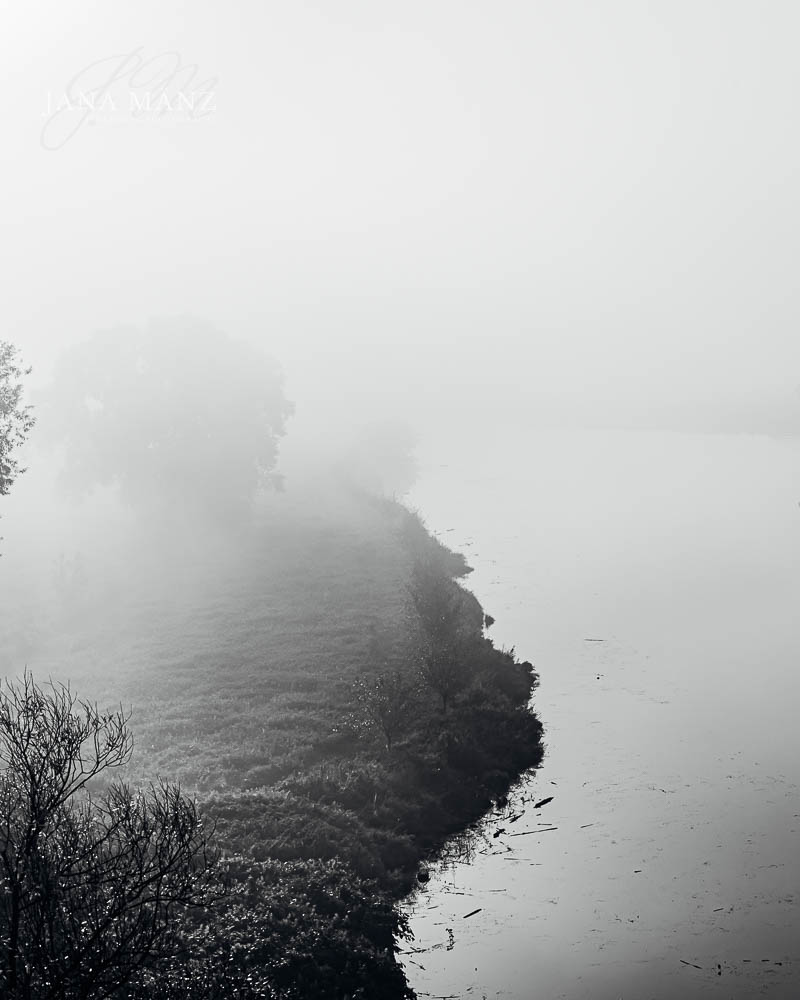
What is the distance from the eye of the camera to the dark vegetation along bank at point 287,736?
75.7 feet

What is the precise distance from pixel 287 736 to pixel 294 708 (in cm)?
383

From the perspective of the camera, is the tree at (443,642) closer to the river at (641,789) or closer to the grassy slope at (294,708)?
the grassy slope at (294,708)

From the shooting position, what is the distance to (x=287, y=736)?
123 ft

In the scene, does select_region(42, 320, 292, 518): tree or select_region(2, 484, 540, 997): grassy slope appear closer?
select_region(2, 484, 540, 997): grassy slope

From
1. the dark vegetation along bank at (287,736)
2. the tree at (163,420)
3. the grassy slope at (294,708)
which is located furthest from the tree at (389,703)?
the tree at (163,420)

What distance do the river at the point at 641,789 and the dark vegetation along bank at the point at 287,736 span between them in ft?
7.64

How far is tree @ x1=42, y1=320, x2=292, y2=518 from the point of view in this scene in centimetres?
8269

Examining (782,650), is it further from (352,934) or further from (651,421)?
(651,421)

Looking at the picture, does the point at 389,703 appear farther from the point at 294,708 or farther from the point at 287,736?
the point at 287,736

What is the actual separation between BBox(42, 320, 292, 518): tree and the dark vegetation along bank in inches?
505

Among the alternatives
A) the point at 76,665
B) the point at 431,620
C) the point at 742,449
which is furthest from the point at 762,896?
the point at 742,449

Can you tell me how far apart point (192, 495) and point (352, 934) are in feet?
214

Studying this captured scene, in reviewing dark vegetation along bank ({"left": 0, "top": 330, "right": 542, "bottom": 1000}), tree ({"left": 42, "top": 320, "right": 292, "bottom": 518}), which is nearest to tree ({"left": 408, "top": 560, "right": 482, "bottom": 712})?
dark vegetation along bank ({"left": 0, "top": 330, "right": 542, "bottom": 1000})

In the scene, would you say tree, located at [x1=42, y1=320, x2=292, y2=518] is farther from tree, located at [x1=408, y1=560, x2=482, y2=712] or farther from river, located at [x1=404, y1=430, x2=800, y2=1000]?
tree, located at [x1=408, y1=560, x2=482, y2=712]
